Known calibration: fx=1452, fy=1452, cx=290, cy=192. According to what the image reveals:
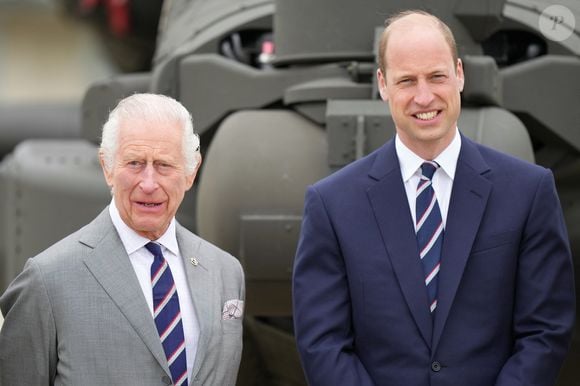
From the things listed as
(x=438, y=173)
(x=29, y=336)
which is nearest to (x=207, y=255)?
(x=29, y=336)

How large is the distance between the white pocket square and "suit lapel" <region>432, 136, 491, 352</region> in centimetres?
50

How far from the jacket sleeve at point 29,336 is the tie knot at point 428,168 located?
1032 mm

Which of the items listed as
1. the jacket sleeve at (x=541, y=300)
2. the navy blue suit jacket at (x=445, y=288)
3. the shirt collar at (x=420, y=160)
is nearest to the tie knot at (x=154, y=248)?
the navy blue suit jacket at (x=445, y=288)

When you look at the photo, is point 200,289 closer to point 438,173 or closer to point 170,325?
point 170,325

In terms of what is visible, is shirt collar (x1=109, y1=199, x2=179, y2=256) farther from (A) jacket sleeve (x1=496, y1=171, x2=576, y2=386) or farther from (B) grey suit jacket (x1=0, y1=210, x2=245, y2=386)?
(A) jacket sleeve (x1=496, y1=171, x2=576, y2=386)

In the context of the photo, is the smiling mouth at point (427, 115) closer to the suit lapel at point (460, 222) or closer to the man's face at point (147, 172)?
the suit lapel at point (460, 222)

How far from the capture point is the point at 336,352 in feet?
12.1

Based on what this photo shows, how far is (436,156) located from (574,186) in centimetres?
192

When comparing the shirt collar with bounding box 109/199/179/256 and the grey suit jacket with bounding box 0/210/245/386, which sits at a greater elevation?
the shirt collar with bounding box 109/199/179/256

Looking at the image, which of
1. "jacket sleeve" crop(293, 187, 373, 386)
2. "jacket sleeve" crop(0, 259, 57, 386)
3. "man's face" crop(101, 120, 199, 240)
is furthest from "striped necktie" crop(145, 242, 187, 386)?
"jacket sleeve" crop(293, 187, 373, 386)

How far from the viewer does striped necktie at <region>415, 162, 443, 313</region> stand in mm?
3736

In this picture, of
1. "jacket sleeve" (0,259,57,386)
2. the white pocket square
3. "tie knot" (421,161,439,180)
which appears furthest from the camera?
"tie knot" (421,161,439,180)

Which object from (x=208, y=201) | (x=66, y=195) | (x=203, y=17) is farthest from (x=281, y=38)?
(x=66, y=195)

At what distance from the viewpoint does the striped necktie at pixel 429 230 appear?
3.74 metres
